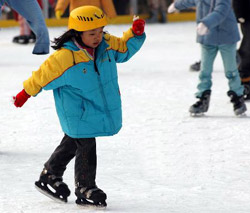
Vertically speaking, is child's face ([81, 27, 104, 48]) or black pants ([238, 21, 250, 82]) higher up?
child's face ([81, 27, 104, 48])

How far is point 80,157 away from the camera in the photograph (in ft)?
13.9

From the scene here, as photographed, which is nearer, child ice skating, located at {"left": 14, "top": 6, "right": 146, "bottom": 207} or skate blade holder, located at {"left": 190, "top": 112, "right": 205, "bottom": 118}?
child ice skating, located at {"left": 14, "top": 6, "right": 146, "bottom": 207}

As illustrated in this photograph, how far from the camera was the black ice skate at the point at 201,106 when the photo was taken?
22.8 ft

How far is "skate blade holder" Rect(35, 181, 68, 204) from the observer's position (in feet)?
14.2

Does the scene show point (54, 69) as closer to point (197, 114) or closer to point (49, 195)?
point (49, 195)

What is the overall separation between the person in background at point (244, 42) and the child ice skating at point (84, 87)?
3.75m

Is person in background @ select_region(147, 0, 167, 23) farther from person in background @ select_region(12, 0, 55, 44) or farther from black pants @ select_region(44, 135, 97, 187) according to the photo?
black pants @ select_region(44, 135, 97, 187)

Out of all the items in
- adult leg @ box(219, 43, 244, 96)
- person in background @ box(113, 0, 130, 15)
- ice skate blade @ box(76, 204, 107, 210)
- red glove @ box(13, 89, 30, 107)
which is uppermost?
red glove @ box(13, 89, 30, 107)

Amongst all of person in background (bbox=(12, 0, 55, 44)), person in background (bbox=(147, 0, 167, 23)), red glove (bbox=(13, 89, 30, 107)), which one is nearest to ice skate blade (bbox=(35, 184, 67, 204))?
red glove (bbox=(13, 89, 30, 107))

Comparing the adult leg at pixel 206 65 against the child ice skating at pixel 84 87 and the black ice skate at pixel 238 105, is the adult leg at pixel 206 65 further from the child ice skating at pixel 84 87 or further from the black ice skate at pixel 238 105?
the child ice skating at pixel 84 87

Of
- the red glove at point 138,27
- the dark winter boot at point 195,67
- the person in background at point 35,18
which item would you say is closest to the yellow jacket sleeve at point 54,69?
the red glove at point 138,27

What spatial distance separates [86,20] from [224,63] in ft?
9.92

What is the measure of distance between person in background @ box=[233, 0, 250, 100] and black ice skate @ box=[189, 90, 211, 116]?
0.86 meters

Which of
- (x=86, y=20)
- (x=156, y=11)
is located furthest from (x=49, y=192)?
(x=156, y=11)
